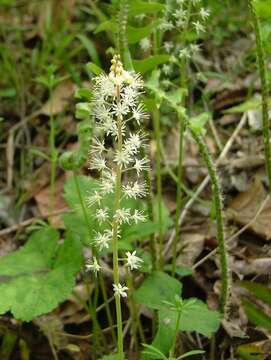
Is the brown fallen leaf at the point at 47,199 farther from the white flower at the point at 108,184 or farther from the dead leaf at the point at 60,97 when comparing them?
the white flower at the point at 108,184

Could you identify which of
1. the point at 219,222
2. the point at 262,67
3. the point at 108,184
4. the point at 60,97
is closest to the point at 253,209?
the point at 219,222

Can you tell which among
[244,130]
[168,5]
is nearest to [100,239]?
[168,5]

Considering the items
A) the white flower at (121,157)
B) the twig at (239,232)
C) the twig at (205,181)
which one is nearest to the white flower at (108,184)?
the white flower at (121,157)

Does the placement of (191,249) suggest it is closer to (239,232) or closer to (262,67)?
(239,232)

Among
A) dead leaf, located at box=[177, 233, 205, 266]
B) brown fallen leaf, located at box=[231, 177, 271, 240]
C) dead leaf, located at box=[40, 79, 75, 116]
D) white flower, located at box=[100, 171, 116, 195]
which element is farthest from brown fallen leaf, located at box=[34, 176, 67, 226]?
white flower, located at box=[100, 171, 116, 195]

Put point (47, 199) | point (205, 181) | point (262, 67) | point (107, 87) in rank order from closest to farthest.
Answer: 1. point (107, 87)
2. point (262, 67)
3. point (205, 181)
4. point (47, 199)

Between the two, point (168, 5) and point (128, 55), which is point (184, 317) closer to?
point (128, 55)

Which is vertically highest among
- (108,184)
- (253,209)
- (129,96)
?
(129,96)
